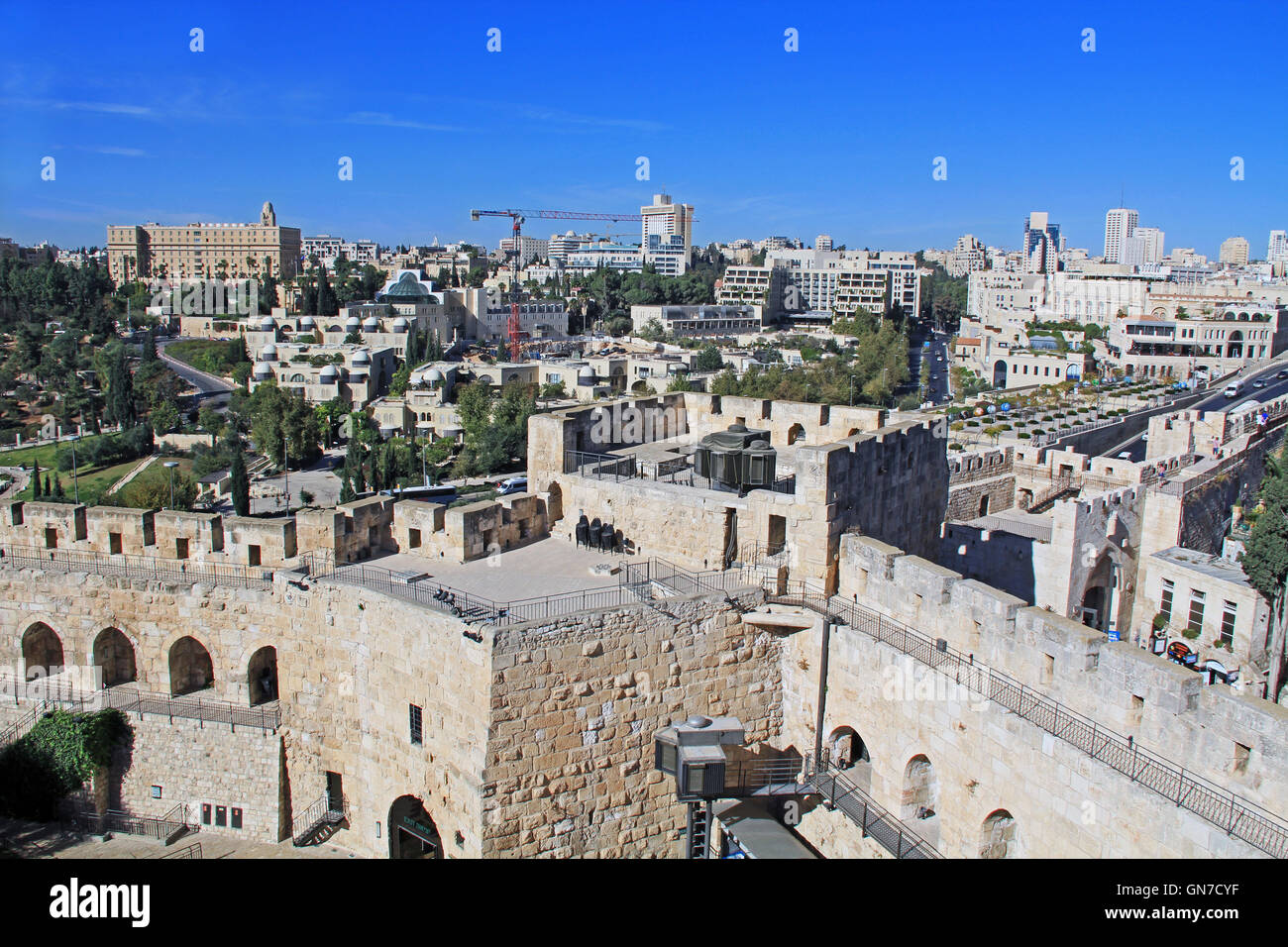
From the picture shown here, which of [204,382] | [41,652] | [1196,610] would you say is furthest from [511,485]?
[204,382]

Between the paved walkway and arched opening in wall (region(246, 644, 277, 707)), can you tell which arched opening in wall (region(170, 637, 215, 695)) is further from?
the paved walkway

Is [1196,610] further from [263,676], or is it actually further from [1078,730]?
[263,676]

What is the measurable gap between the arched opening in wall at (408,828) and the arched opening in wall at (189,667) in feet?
11.0

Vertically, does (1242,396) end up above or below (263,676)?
above

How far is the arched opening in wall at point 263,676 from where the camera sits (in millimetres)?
12547

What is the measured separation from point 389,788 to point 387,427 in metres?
65.5

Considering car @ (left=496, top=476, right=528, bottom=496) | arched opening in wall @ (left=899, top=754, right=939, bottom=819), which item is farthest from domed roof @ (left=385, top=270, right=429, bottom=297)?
arched opening in wall @ (left=899, top=754, right=939, bottom=819)

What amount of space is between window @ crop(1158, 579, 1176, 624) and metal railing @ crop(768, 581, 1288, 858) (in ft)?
32.7

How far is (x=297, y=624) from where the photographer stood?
11961 mm

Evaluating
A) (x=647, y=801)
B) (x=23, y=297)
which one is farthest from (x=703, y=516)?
(x=23, y=297)

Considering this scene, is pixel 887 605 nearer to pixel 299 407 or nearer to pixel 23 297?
pixel 299 407

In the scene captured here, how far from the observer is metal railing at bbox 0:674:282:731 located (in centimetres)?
1243

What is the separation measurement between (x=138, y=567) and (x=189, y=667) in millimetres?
1483

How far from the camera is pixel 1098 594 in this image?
58.6 feet
